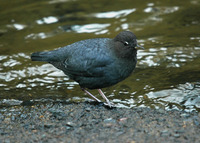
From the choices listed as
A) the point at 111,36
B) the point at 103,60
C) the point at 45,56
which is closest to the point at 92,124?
the point at 103,60

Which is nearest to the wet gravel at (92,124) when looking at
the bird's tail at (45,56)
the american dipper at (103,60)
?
the american dipper at (103,60)

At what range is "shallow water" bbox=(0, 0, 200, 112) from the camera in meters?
4.89

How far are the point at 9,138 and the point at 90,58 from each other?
1.53 m

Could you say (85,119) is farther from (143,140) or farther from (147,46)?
(147,46)

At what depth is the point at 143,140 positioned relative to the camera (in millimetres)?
3314

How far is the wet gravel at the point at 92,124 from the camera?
11.2 feet

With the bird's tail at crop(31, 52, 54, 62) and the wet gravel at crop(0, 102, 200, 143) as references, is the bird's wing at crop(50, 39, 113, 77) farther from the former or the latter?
the wet gravel at crop(0, 102, 200, 143)

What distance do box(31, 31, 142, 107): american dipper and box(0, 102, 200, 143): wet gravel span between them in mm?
400

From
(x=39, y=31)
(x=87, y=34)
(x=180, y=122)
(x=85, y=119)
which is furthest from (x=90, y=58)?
(x=39, y=31)

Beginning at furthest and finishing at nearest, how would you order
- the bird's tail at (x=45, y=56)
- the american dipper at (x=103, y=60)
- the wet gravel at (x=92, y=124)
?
1. the bird's tail at (x=45, y=56)
2. the american dipper at (x=103, y=60)
3. the wet gravel at (x=92, y=124)

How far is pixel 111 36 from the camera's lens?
7.26 metres

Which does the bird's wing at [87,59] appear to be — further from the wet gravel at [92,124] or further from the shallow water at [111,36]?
the shallow water at [111,36]

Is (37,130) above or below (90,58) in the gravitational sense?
below

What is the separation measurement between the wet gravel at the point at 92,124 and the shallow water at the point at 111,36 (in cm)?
46
